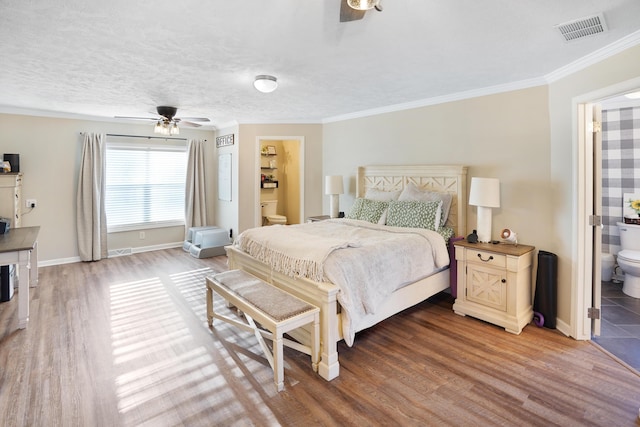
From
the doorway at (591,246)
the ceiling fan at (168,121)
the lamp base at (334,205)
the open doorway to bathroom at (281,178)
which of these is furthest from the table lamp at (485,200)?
the open doorway to bathroom at (281,178)

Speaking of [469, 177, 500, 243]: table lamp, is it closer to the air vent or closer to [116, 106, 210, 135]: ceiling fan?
the air vent

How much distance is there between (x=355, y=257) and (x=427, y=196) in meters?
1.78

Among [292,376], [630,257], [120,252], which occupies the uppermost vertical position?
[630,257]

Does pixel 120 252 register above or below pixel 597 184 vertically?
below

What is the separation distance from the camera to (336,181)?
5090 mm

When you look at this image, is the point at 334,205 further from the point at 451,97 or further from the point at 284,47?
the point at 284,47

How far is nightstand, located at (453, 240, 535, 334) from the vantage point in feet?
9.92

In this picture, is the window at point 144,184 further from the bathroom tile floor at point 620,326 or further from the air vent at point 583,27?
the bathroom tile floor at point 620,326

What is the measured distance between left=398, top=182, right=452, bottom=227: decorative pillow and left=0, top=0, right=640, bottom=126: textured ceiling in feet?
3.75

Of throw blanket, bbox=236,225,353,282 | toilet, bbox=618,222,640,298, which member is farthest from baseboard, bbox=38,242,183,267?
toilet, bbox=618,222,640,298

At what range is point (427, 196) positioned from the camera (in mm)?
4000

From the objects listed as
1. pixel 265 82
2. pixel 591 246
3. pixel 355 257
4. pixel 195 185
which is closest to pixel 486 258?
pixel 591 246

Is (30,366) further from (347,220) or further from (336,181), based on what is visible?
(336,181)

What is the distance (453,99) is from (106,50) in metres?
3.52
